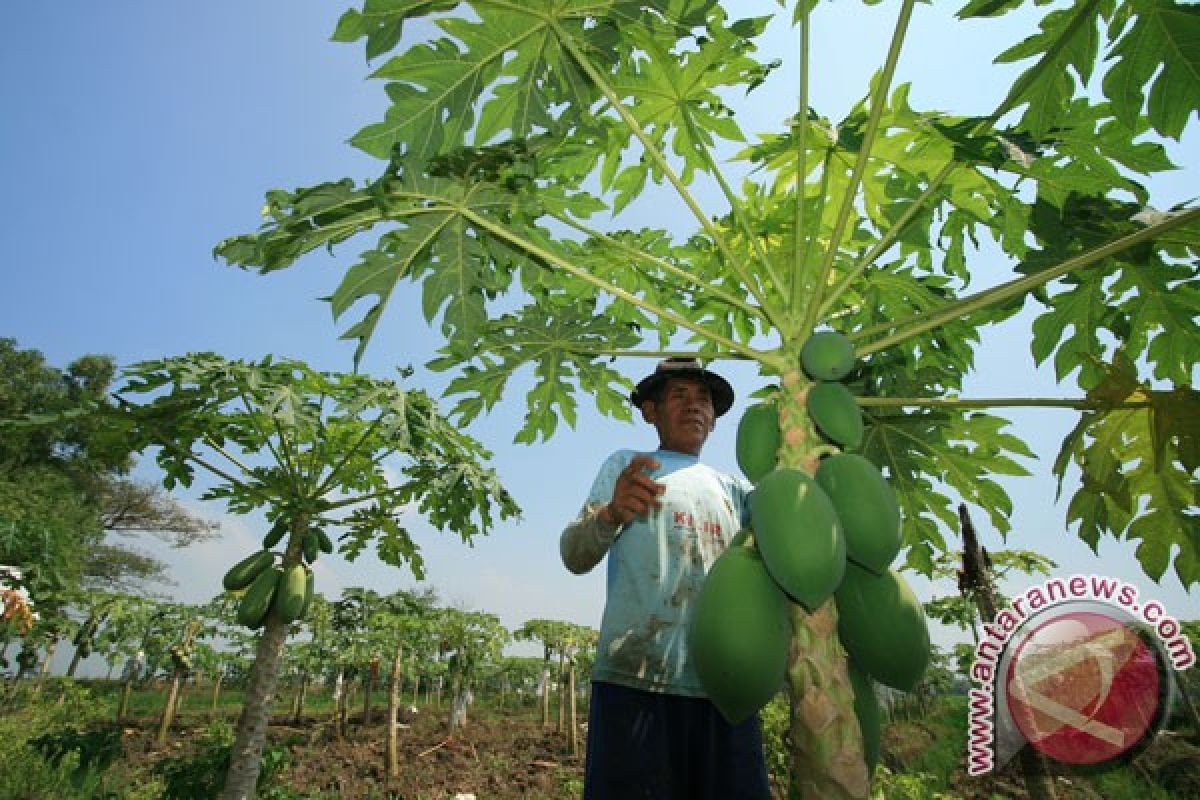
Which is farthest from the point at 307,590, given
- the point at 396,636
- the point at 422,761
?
the point at 396,636

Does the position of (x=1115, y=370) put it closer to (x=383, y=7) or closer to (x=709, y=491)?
(x=709, y=491)

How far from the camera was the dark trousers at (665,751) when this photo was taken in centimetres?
201

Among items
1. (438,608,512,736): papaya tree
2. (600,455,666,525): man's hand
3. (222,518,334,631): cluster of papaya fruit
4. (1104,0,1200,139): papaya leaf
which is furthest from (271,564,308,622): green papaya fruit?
(438,608,512,736): papaya tree

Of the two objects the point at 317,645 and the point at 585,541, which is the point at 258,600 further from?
the point at 317,645

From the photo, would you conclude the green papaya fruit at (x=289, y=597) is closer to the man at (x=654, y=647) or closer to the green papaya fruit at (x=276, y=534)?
the green papaya fruit at (x=276, y=534)

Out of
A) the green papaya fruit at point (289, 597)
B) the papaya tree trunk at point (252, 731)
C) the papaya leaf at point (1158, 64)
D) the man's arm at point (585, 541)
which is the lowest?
the papaya tree trunk at point (252, 731)

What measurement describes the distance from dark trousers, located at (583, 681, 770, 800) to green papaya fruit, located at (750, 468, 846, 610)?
120cm

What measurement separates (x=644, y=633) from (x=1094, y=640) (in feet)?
28.9

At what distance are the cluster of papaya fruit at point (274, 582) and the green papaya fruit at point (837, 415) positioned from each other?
15.1 ft

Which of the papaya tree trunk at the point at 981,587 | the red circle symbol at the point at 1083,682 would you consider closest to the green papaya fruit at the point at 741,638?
the papaya tree trunk at the point at 981,587

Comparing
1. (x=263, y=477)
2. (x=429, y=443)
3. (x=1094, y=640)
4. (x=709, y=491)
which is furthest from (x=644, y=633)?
(x=1094, y=640)

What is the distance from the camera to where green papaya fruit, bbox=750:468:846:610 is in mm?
1130

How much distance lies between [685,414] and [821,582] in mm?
1778

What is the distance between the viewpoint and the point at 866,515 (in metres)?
1.23
